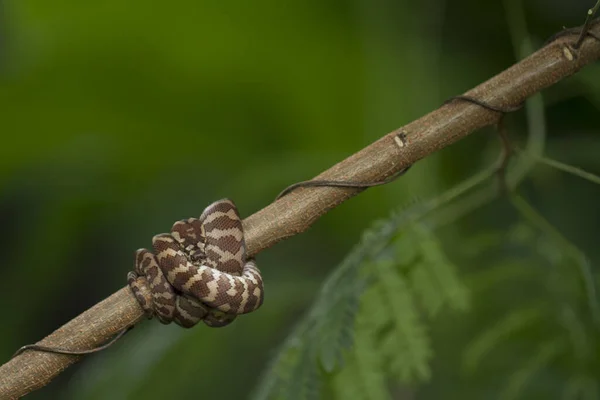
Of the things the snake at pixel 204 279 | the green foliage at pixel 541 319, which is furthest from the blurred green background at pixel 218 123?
the snake at pixel 204 279

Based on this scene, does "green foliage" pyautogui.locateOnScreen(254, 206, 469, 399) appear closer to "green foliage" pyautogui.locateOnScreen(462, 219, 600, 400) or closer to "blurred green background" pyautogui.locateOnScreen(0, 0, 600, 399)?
"green foliage" pyautogui.locateOnScreen(462, 219, 600, 400)

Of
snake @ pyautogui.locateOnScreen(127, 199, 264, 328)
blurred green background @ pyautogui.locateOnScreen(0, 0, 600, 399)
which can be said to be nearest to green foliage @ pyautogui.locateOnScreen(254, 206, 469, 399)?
snake @ pyautogui.locateOnScreen(127, 199, 264, 328)

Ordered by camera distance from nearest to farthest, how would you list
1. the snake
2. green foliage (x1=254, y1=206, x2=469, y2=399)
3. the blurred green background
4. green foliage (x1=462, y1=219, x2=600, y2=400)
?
the snake
green foliage (x1=254, y1=206, x2=469, y2=399)
green foliage (x1=462, y1=219, x2=600, y2=400)
the blurred green background

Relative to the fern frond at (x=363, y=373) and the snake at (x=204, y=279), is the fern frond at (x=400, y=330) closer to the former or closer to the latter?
the fern frond at (x=363, y=373)

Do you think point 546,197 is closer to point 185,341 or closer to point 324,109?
point 324,109

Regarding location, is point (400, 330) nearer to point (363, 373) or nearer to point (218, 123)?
point (363, 373)

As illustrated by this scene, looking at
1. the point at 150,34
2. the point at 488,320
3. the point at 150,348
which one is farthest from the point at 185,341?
the point at 150,34
